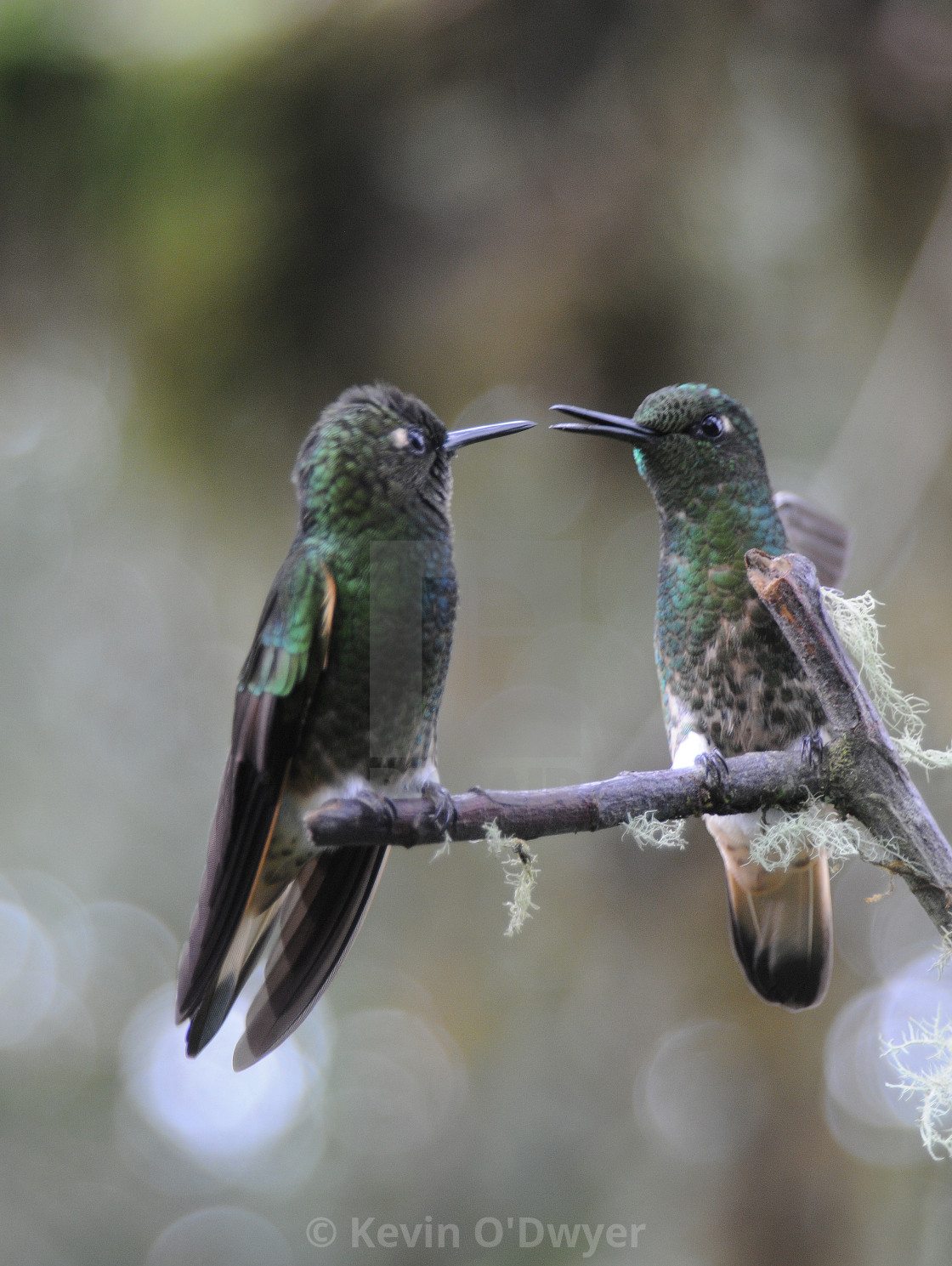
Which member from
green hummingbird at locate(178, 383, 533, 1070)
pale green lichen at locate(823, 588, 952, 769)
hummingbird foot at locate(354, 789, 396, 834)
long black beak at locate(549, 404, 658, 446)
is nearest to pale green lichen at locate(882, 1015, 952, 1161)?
pale green lichen at locate(823, 588, 952, 769)

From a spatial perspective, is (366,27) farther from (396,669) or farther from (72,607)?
(72,607)

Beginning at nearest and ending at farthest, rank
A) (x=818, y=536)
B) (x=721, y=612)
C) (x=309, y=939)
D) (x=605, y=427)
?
(x=605, y=427) < (x=721, y=612) < (x=309, y=939) < (x=818, y=536)

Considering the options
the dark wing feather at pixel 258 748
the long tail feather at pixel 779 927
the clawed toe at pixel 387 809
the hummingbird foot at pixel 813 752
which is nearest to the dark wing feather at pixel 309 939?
the dark wing feather at pixel 258 748

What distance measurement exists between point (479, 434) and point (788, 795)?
0.77 metres

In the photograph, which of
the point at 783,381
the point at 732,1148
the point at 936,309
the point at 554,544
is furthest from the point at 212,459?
the point at 732,1148

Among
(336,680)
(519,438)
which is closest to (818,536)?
(336,680)

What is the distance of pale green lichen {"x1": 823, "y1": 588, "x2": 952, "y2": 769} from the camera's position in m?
1.60

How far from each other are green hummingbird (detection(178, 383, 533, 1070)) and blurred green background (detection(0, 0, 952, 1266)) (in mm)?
401

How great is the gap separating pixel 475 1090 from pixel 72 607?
535cm

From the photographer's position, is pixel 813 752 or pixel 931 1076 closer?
pixel 813 752

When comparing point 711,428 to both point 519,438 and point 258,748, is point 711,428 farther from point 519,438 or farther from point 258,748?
point 519,438

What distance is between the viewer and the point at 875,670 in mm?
1664

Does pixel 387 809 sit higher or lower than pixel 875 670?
lower

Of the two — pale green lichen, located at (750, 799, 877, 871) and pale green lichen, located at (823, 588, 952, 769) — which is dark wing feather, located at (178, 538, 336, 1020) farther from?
pale green lichen, located at (823, 588, 952, 769)
